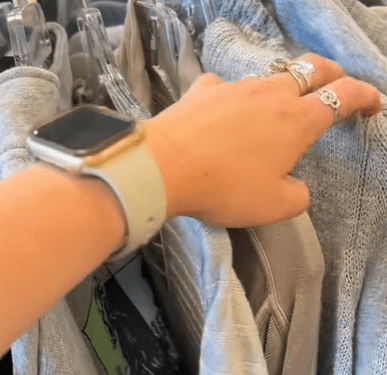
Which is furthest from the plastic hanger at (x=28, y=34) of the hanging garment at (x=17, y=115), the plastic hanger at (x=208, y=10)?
the plastic hanger at (x=208, y=10)

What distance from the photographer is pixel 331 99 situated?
36 centimetres

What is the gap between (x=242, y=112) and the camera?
0.34 metres

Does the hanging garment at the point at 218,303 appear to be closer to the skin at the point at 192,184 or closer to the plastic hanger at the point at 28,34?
the skin at the point at 192,184

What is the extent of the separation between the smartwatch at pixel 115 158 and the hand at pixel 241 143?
14 millimetres

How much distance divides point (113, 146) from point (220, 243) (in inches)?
4.3

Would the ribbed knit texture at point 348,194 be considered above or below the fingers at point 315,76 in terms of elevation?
below

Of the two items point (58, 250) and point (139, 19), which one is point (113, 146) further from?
point (139, 19)

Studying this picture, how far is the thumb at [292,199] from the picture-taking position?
0.34 meters

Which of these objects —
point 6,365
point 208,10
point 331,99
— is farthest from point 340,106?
point 6,365

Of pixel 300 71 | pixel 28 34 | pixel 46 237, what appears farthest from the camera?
pixel 28 34

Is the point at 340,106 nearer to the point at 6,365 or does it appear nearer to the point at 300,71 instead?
the point at 300,71

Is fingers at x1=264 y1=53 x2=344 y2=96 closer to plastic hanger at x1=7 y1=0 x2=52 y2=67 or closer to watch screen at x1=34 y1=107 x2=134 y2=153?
watch screen at x1=34 y1=107 x2=134 y2=153

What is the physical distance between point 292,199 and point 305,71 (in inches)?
4.3


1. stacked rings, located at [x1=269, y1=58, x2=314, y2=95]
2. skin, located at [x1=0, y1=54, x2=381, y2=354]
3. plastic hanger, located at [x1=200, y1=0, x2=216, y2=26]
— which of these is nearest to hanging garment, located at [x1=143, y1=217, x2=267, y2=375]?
skin, located at [x1=0, y1=54, x2=381, y2=354]
